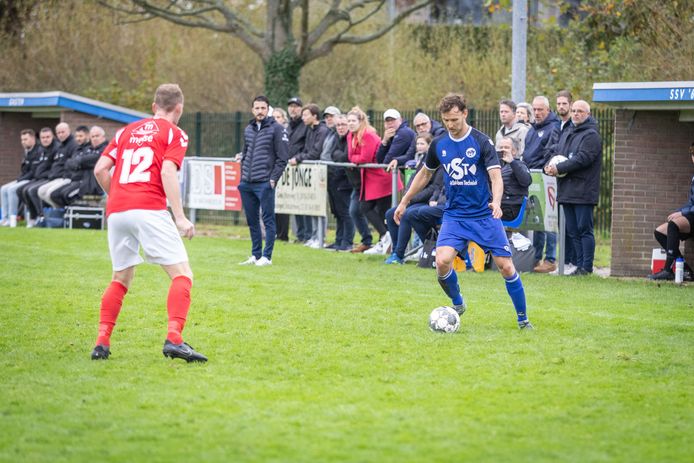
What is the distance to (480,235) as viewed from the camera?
31.4 feet

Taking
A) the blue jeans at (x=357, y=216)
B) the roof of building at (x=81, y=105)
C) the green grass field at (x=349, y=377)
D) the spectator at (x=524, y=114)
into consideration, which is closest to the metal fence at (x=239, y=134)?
the roof of building at (x=81, y=105)

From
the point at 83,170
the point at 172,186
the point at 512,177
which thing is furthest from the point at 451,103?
the point at 83,170

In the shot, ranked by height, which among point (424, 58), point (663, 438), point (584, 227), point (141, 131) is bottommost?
point (663, 438)

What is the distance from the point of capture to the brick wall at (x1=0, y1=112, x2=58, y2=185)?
25781 mm

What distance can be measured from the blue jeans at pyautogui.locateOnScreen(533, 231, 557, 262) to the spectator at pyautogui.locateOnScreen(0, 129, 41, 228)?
39.3 ft

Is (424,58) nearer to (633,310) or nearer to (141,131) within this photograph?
(633,310)

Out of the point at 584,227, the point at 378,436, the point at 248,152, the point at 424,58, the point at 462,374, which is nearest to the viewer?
the point at 378,436

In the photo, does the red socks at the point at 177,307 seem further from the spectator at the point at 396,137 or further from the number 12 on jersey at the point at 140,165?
the spectator at the point at 396,137

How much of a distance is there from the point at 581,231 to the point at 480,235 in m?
→ 4.75

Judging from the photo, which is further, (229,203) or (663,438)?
(229,203)

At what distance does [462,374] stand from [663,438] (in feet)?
6.11

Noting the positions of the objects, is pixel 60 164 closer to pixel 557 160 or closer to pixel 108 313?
pixel 557 160

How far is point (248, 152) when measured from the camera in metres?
15.1

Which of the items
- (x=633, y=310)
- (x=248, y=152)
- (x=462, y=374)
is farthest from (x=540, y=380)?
(x=248, y=152)
